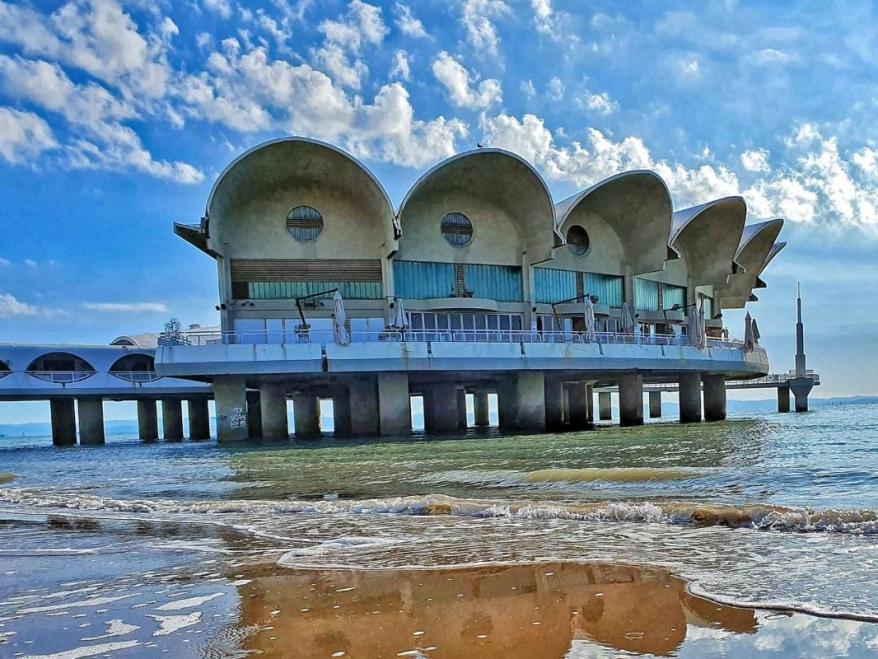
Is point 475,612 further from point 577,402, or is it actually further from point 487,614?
point 577,402

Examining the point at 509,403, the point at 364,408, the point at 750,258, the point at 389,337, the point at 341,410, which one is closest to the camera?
the point at 389,337

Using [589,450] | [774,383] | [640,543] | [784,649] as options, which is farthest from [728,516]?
[774,383]

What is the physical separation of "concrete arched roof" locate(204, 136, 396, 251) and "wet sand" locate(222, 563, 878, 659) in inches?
1059

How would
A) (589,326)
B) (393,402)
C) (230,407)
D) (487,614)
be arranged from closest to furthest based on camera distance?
(487,614) → (393,402) → (230,407) → (589,326)

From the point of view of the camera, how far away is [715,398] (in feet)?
132

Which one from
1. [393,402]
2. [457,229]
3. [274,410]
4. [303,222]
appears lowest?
[274,410]

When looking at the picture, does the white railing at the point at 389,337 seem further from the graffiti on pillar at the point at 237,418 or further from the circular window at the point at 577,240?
the circular window at the point at 577,240

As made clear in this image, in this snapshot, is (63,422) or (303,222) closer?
(303,222)

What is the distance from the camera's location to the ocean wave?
651 centimetres

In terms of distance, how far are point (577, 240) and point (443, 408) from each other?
11.5 m

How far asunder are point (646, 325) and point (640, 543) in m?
35.0

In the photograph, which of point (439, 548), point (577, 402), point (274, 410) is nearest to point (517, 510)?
point (439, 548)

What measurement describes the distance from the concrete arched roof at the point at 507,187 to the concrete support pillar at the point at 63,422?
27.7m

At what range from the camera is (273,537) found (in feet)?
23.7
